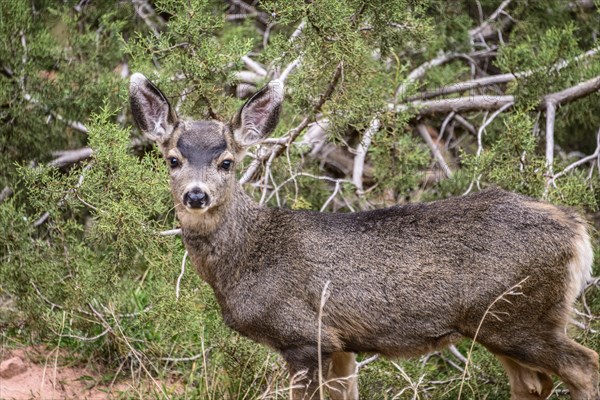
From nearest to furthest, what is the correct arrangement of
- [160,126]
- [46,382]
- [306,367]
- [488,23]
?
[306,367] → [160,126] → [46,382] → [488,23]

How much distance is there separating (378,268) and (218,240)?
1064 mm

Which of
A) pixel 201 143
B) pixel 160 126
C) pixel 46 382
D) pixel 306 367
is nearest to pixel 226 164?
pixel 201 143

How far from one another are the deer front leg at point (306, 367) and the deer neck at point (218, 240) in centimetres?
66

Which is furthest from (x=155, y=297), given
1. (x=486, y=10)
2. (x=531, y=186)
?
(x=486, y=10)

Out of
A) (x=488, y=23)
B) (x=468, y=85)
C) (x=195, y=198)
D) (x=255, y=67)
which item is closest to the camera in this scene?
(x=195, y=198)

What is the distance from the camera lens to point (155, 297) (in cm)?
720

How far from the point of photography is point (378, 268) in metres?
6.05

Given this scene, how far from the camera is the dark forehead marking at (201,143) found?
605cm

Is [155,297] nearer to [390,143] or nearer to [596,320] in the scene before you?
[390,143]

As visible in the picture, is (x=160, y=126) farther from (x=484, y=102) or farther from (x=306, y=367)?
(x=484, y=102)

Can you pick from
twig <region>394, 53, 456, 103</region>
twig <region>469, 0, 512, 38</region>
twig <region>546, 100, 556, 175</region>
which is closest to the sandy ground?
twig <region>394, 53, 456, 103</region>

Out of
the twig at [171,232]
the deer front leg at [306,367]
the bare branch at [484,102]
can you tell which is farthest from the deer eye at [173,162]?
the bare branch at [484,102]

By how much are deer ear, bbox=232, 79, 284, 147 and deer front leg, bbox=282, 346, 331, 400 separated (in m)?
1.46

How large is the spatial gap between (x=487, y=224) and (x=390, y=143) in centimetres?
224
